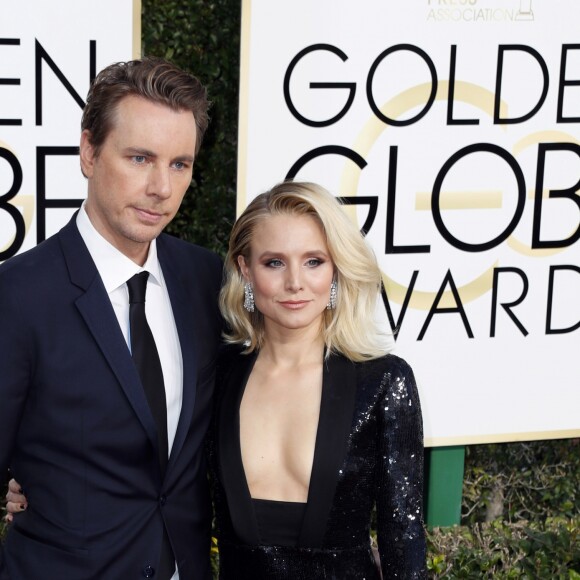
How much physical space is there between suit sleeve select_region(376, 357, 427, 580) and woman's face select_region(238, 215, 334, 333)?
0.87ft

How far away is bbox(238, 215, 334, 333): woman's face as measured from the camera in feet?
9.23

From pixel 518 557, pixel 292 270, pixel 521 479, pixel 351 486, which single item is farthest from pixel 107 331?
pixel 521 479

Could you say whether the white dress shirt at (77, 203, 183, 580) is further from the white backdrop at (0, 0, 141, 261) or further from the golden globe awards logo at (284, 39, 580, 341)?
the golden globe awards logo at (284, 39, 580, 341)

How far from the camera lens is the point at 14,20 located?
391 centimetres

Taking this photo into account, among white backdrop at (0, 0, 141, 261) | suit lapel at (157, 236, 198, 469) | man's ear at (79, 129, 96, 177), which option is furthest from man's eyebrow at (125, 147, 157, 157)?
white backdrop at (0, 0, 141, 261)

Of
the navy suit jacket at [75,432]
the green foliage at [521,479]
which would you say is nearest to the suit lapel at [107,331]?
the navy suit jacket at [75,432]

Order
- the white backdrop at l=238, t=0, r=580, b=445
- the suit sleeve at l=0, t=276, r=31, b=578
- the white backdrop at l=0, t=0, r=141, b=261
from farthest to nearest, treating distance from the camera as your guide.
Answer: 1. the white backdrop at l=238, t=0, r=580, b=445
2. the white backdrop at l=0, t=0, r=141, b=261
3. the suit sleeve at l=0, t=276, r=31, b=578

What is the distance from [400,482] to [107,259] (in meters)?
0.86

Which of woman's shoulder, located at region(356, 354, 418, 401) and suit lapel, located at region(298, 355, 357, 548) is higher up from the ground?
woman's shoulder, located at region(356, 354, 418, 401)

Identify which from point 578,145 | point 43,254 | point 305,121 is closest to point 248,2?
point 305,121

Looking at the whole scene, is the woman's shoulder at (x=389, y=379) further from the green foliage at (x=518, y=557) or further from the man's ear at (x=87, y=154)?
the green foliage at (x=518, y=557)

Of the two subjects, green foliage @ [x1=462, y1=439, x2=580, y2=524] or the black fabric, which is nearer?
the black fabric

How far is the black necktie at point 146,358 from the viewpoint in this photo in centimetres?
264

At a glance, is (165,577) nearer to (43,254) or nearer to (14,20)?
(43,254)
